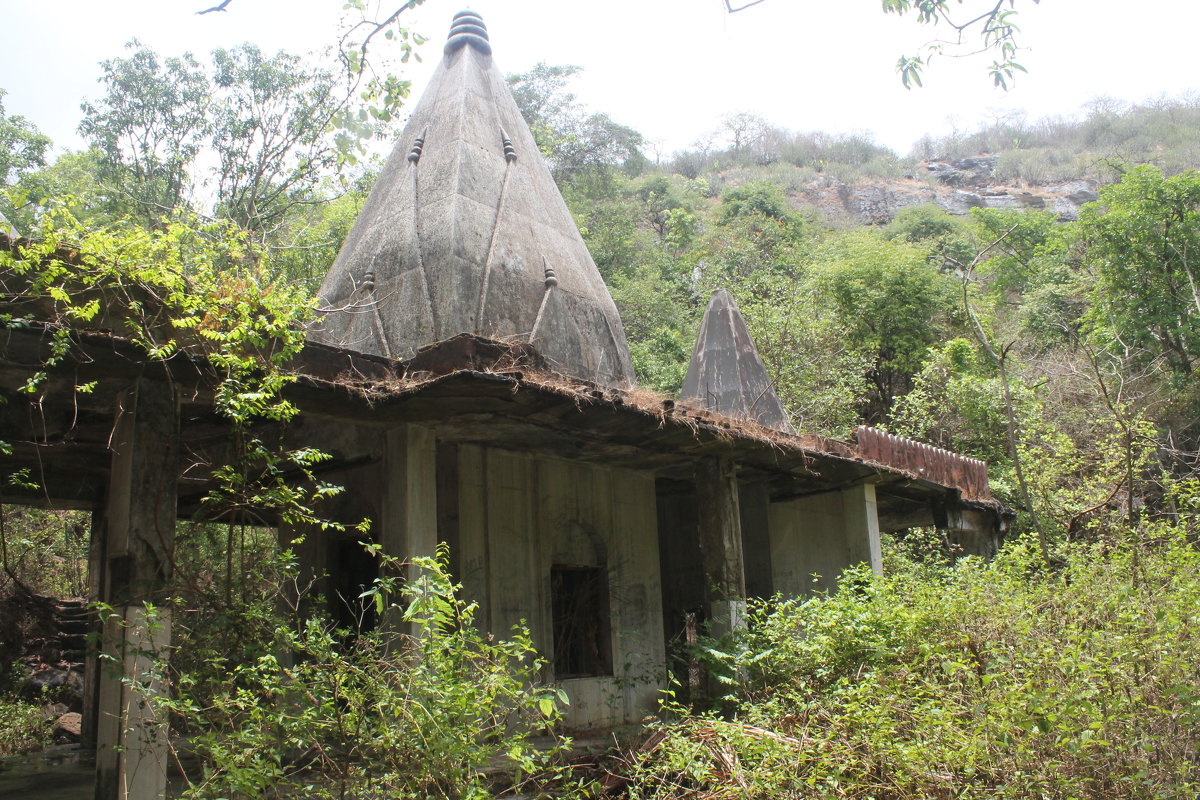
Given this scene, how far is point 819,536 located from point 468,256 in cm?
513

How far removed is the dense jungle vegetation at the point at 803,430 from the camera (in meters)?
4.36

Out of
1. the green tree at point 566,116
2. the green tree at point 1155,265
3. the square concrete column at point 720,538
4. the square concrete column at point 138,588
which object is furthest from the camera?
the green tree at point 566,116

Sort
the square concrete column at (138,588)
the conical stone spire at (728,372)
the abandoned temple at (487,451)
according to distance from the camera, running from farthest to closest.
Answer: the conical stone spire at (728,372) → the abandoned temple at (487,451) → the square concrete column at (138,588)

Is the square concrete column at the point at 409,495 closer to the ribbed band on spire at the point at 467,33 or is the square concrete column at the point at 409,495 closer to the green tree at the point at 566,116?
the ribbed band on spire at the point at 467,33

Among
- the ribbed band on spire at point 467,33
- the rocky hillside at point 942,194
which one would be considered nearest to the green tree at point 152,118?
the ribbed band on spire at point 467,33

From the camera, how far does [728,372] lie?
11.4 meters

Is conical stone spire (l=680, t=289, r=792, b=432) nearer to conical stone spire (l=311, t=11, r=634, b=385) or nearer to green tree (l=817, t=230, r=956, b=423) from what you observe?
conical stone spire (l=311, t=11, r=634, b=385)

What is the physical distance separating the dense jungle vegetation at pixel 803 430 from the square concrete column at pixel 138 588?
0.24m

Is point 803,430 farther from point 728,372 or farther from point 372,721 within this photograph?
point 372,721

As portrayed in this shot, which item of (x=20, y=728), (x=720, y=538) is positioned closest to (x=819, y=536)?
(x=720, y=538)

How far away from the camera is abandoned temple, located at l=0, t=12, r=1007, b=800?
5195 mm

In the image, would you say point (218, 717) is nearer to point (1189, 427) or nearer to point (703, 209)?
point (1189, 427)

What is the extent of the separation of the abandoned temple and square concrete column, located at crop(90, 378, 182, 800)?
0.01 m

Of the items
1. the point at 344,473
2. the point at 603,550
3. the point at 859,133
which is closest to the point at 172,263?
the point at 344,473
